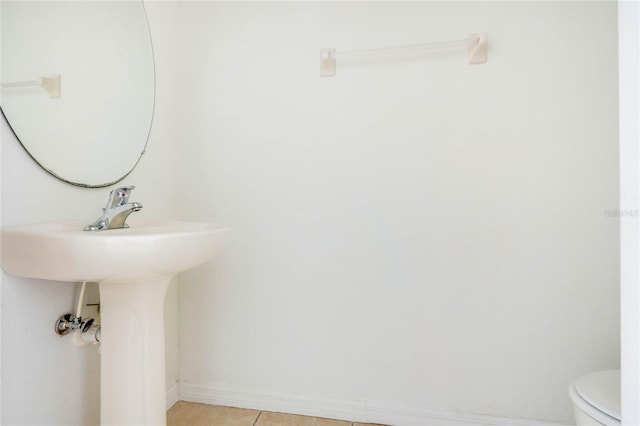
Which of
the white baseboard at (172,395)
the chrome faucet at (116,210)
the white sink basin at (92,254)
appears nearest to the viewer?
the white sink basin at (92,254)

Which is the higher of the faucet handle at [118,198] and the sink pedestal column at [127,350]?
the faucet handle at [118,198]

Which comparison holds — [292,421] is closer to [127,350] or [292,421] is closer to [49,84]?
[127,350]

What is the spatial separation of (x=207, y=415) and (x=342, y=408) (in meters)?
0.56

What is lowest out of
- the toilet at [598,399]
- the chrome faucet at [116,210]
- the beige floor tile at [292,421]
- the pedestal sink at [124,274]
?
the beige floor tile at [292,421]

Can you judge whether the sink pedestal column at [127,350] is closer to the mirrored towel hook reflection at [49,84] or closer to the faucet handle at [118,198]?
the faucet handle at [118,198]

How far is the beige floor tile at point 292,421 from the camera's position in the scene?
140 centimetres

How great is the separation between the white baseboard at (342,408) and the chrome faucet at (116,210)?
2.98ft

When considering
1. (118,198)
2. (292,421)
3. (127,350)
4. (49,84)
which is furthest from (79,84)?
(292,421)

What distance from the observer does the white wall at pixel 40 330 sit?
0.88 metres

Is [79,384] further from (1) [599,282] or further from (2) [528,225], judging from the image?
(1) [599,282]

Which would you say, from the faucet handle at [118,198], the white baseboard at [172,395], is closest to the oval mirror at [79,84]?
the faucet handle at [118,198]

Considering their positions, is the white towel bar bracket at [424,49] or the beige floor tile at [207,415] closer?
the white towel bar bracket at [424,49]

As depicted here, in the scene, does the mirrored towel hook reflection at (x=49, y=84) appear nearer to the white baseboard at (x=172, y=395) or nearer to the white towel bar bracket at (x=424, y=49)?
the white towel bar bracket at (x=424, y=49)

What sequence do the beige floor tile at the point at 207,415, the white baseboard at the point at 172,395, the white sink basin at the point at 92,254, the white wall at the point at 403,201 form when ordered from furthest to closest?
the white baseboard at the point at 172,395 < the beige floor tile at the point at 207,415 < the white wall at the point at 403,201 < the white sink basin at the point at 92,254
